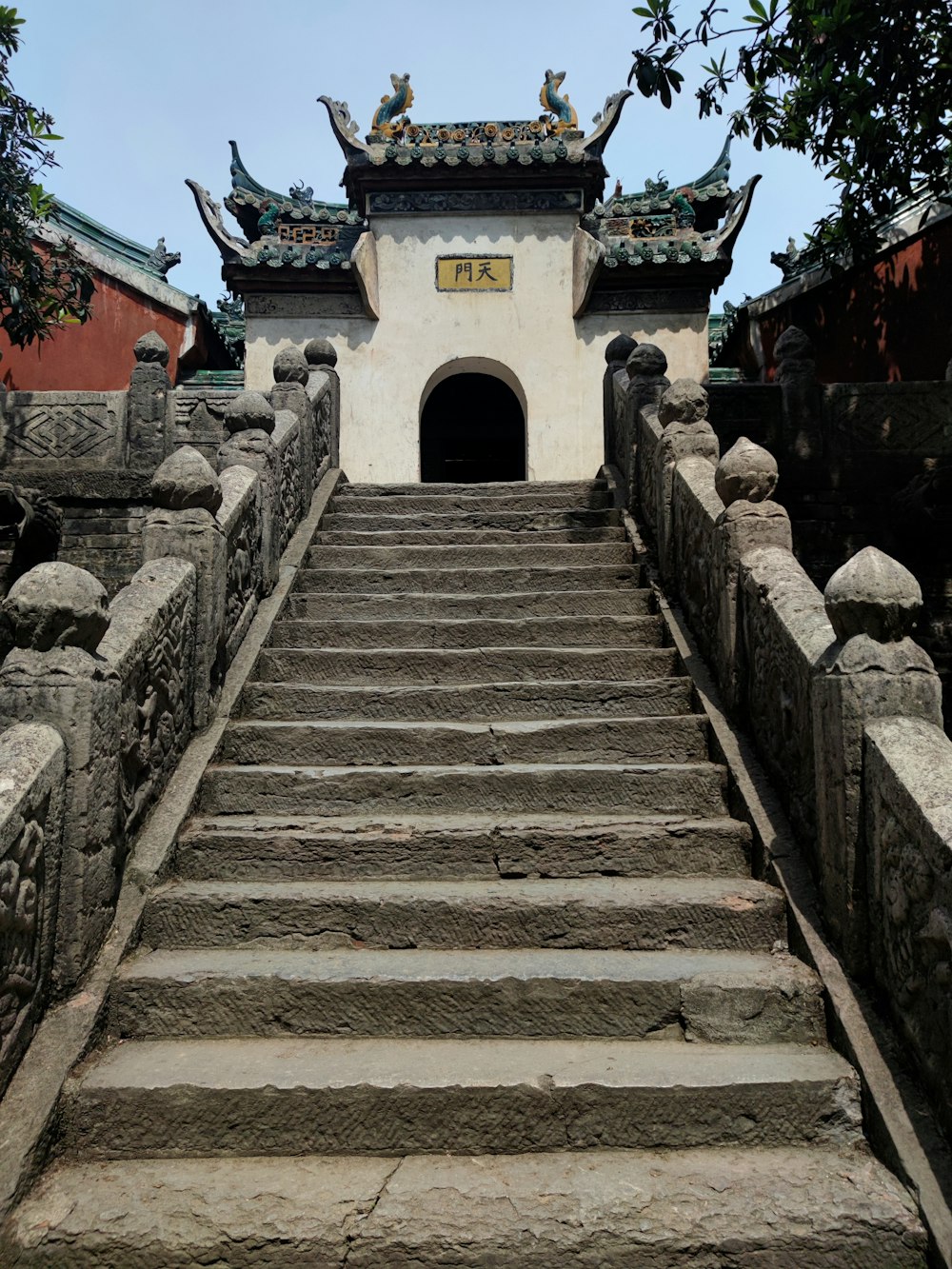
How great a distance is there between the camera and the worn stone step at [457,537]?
6.97m

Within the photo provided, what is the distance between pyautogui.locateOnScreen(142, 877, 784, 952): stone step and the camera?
3488 millimetres

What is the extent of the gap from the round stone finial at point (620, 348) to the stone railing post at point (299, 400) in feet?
8.71

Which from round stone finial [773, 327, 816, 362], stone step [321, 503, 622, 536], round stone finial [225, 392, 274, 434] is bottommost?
stone step [321, 503, 622, 536]

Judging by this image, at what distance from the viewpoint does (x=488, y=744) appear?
451 cm

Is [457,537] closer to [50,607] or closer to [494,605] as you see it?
[494,605]

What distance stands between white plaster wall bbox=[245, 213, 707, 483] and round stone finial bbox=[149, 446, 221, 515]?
299 inches

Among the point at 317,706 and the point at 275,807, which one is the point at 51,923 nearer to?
the point at 275,807

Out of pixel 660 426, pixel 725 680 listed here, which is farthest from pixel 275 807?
pixel 660 426

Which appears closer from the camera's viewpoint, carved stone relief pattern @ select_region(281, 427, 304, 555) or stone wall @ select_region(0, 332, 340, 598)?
carved stone relief pattern @ select_region(281, 427, 304, 555)

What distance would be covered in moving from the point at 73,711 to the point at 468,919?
Result: 1.46 m

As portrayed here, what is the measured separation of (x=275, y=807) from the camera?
166 inches

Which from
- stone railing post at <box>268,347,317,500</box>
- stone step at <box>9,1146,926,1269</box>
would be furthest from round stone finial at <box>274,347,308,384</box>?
stone step at <box>9,1146,926,1269</box>

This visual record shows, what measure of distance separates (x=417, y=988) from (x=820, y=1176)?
1224 mm

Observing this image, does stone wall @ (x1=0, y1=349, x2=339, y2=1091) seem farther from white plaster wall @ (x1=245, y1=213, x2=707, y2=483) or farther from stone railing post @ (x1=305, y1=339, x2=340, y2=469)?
white plaster wall @ (x1=245, y1=213, x2=707, y2=483)
